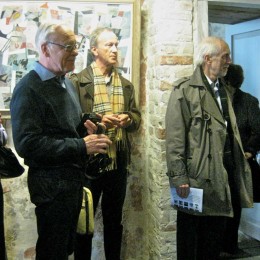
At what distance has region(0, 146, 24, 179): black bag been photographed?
64.3 inches

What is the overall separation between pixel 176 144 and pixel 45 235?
75cm

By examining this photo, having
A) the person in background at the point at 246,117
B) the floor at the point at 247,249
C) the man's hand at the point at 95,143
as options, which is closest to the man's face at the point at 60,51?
the man's hand at the point at 95,143

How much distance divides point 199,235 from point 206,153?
50 centimetres

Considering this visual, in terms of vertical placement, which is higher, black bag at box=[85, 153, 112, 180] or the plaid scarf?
the plaid scarf

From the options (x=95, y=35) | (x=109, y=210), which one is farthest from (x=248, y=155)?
(x=95, y=35)

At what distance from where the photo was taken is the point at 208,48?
6.28 ft

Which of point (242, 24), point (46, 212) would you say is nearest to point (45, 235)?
point (46, 212)

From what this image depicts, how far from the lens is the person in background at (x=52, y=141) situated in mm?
1465

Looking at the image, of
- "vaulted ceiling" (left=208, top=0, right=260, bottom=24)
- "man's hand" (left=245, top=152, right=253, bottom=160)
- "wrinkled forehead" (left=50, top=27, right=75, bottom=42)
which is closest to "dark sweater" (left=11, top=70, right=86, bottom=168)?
"wrinkled forehead" (left=50, top=27, right=75, bottom=42)

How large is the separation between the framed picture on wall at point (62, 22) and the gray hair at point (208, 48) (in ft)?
1.62

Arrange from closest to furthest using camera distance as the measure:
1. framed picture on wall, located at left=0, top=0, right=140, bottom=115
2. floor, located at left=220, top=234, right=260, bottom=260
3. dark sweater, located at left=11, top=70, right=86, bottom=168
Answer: dark sweater, located at left=11, top=70, right=86, bottom=168 < framed picture on wall, located at left=0, top=0, right=140, bottom=115 < floor, located at left=220, top=234, right=260, bottom=260

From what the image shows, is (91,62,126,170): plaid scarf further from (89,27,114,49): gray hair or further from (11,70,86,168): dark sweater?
(11,70,86,168): dark sweater

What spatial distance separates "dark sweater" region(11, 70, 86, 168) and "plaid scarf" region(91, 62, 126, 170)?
0.44 metres

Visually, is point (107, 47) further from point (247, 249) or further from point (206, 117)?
point (247, 249)
